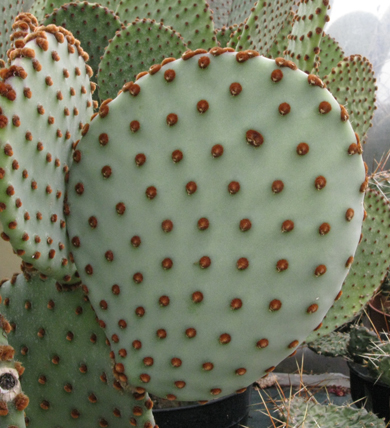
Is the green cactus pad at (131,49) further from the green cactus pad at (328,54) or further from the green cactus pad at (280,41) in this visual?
the green cactus pad at (328,54)

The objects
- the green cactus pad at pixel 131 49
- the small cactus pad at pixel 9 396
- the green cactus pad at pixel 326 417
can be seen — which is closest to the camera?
the small cactus pad at pixel 9 396

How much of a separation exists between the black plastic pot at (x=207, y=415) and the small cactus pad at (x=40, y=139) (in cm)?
60

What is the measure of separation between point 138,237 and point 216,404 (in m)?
0.74

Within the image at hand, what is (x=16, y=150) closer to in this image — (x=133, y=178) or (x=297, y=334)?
(x=133, y=178)

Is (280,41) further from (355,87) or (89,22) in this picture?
(89,22)

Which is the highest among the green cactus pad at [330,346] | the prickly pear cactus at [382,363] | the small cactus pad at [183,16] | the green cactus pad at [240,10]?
the green cactus pad at [240,10]

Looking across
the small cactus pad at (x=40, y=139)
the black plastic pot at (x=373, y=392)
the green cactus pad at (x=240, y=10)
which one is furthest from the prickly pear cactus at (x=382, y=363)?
the green cactus pad at (x=240, y=10)

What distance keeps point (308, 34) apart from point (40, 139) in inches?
22.6

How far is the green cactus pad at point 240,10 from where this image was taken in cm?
182

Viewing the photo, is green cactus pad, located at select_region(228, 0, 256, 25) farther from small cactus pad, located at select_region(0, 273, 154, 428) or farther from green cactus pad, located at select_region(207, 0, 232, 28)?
small cactus pad, located at select_region(0, 273, 154, 428)

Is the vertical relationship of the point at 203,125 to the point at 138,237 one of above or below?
above

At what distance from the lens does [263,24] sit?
46.8 inches

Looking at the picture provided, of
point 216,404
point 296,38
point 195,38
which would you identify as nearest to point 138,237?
point 296,38

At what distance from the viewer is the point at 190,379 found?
Answer: 69 centimetres
